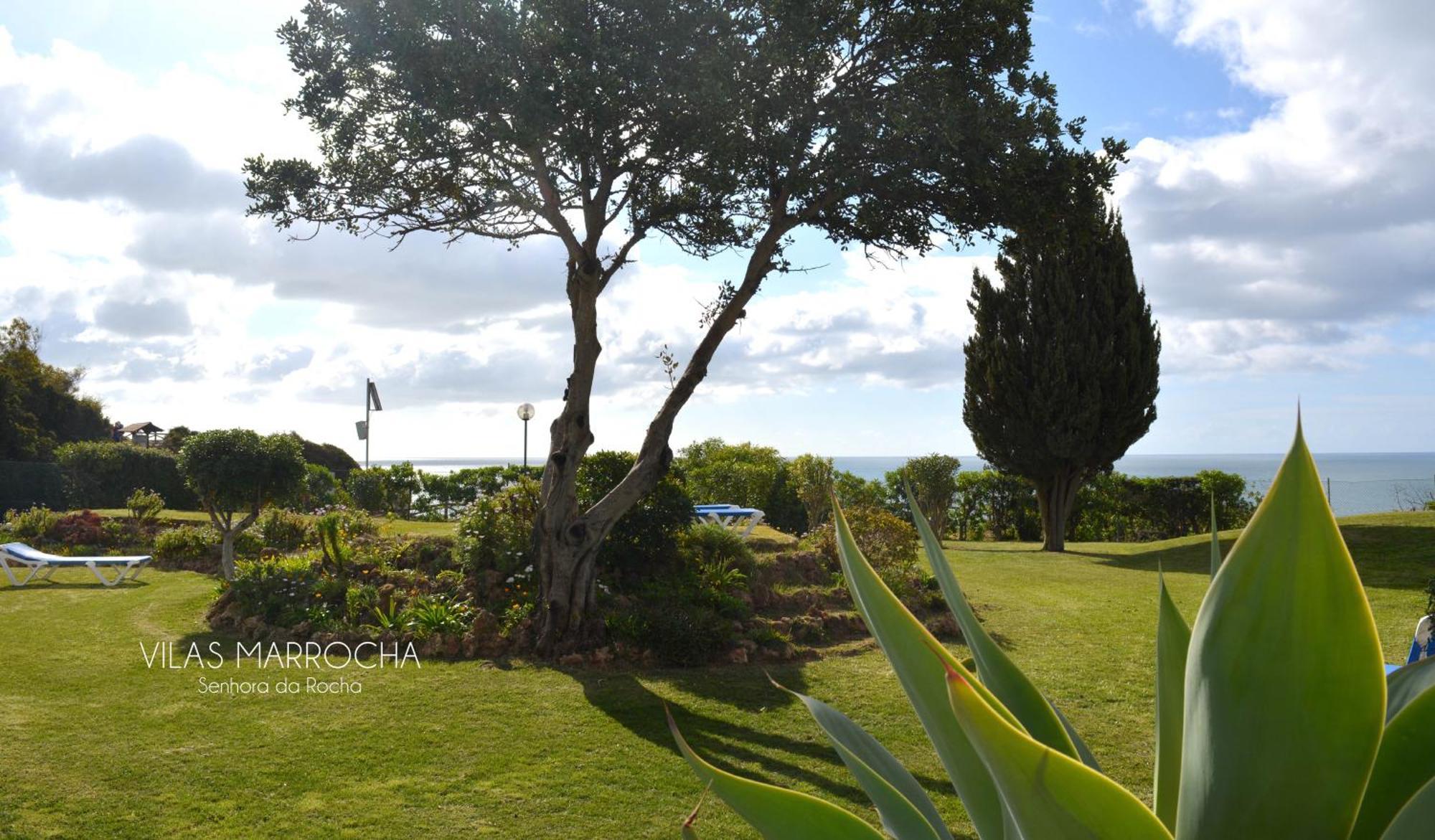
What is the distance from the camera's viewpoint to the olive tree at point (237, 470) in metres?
11.6

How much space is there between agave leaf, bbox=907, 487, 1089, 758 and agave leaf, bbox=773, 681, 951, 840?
193mm

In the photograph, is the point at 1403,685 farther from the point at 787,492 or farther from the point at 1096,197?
the point at 787,492

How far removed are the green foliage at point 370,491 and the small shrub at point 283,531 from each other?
19.5 feet

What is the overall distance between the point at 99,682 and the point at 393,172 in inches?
214

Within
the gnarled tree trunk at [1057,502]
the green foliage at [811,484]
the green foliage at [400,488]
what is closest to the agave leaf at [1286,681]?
the green foliage at [811,484]

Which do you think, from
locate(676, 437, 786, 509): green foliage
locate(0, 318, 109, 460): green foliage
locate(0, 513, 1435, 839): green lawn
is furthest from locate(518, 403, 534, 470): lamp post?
locate(0, 318, 109, 460): green foliage

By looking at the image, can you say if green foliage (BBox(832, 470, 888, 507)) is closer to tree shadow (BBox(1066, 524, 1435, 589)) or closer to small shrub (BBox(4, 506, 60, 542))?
tree shadow (BBox(1066, 524, 1435, 589))

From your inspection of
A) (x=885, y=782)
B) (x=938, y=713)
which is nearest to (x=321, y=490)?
(x=885, y=782)

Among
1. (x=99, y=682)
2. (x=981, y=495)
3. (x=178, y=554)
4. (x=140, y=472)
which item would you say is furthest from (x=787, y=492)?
(x=140, y=472)

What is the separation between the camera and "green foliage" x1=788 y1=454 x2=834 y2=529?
18094 millimetres

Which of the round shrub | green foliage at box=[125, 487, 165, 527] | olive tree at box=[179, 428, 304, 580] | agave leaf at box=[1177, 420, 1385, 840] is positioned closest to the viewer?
agave leaf at box=[1177, 420, 1385, 840]

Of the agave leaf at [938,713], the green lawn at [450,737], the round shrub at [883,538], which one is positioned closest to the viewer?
the agave leaf at [938,713]

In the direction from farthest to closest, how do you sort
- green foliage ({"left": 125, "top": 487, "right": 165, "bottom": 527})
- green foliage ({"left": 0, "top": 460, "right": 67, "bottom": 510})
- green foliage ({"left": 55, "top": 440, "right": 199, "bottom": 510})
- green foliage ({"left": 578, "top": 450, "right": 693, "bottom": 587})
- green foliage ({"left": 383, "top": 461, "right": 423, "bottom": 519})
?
green foliage ({"left": 383, "top": 461, "right": 423, "bottom": 519}), green foliage ({"left": 55, "top": 440, "right": 199, "bottom": 510}), green foliage ({"left": 0, "top": 460, "right": 67, "bottom": 510}), green foliage ({"left": 125, "top": 487, "right": 165, "bottom": 527}), green foliage ({"left": 578, "top": 450, "right": 693, "bottom": 587})

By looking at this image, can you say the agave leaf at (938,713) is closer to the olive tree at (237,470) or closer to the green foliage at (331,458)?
the olive tree at (237,470)
